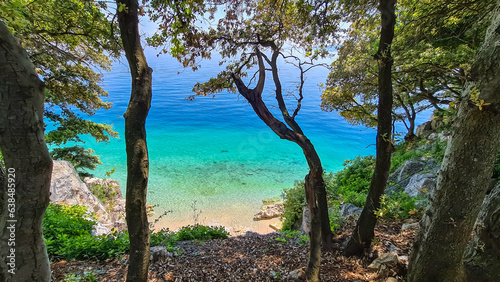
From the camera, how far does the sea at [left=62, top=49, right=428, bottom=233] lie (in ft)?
39.4

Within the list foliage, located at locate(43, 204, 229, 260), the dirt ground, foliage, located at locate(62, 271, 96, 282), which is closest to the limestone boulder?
foliage, located at locate(43, 204, 229, 260)

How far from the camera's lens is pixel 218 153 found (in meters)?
20.6

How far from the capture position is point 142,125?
A: 249cm

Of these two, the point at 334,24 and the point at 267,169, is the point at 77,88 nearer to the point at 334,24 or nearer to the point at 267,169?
the point at 334,24

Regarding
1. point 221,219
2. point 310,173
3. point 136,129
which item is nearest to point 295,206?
point 310,173

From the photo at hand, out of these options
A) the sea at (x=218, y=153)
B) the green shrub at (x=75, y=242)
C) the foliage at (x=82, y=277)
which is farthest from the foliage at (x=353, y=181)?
the foliage at (x=82, y=277)

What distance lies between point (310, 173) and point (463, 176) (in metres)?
1.95

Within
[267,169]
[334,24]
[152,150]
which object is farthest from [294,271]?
[152,150]

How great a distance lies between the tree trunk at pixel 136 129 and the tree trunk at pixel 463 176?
310 cm

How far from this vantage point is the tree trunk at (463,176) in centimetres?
187

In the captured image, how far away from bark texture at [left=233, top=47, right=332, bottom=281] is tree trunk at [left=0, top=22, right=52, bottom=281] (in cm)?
311

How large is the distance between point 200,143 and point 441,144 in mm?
19128

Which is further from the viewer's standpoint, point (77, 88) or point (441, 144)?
point (77, 88)

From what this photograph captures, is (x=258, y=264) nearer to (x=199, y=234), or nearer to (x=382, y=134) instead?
(x=199, y=234)
